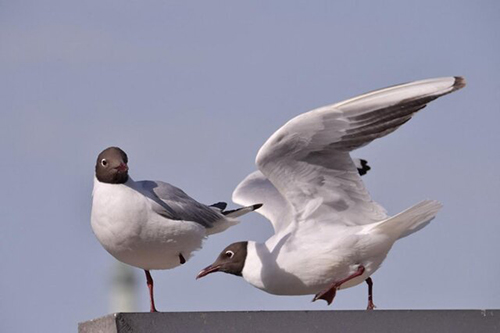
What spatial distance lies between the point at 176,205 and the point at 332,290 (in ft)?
3.37

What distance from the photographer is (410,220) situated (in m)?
7.00

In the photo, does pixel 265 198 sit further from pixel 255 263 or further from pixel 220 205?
pixel 255 263

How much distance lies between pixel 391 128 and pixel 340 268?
880 millimetres

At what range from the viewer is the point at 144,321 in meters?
4.68

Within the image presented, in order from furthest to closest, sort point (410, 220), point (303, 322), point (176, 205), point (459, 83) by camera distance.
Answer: point (176, 205) → point (410, 220) → point (459, 83) → point (303, 322)

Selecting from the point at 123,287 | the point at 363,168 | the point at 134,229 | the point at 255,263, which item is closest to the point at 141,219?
the point at 134,229

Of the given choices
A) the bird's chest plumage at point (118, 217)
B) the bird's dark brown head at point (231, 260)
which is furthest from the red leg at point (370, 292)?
the bird's chest plumage at point (118, 217)

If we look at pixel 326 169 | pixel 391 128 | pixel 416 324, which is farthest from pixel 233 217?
pixel 416 324

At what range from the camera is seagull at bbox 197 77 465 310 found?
6.77m

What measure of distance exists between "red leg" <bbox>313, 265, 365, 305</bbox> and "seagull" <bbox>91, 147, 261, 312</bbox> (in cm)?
78

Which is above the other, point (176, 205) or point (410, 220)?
point (176, 205)

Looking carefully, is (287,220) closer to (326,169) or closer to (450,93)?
(326,169)

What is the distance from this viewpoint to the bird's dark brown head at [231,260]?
24.9 feet

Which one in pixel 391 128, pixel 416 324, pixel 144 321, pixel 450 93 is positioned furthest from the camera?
pixel 391 128
